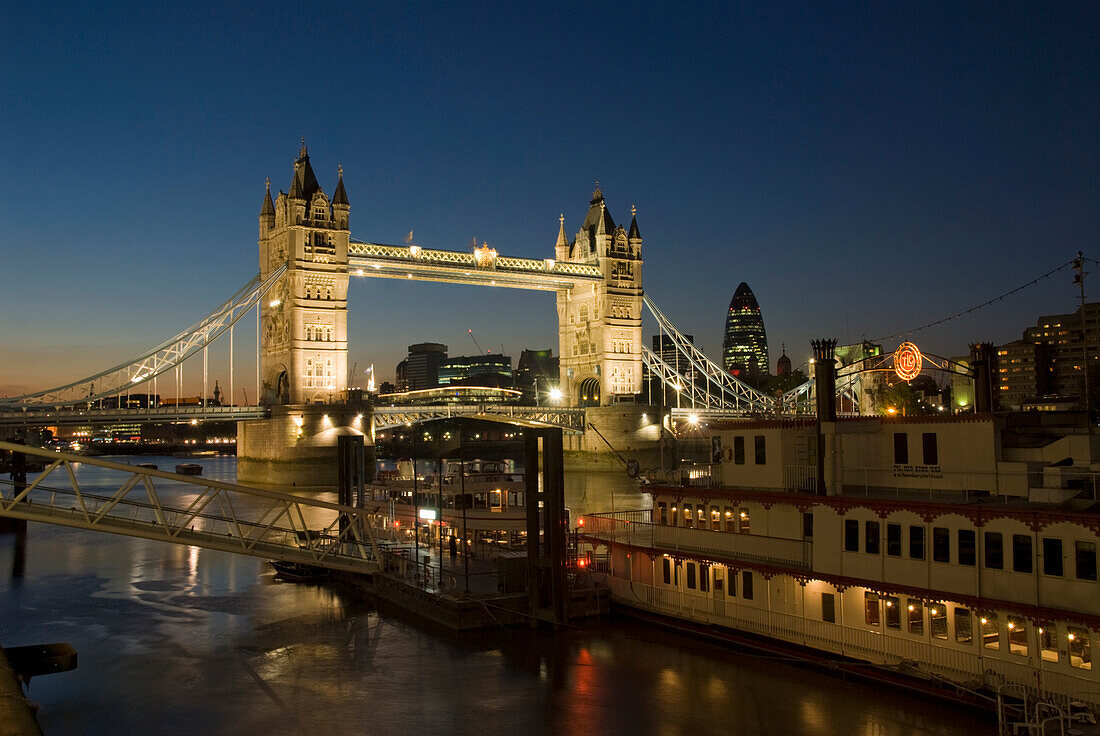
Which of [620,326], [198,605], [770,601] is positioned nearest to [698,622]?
[770,601]

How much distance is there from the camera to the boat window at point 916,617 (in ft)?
66.2

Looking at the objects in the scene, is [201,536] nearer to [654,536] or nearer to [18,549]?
[654,536]

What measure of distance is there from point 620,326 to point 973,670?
8246 centimetres

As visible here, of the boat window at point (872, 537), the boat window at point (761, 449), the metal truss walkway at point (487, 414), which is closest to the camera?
the boat window at point (872, 537)

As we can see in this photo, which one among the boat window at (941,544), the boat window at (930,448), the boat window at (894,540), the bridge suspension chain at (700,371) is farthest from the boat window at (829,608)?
the bridge suspension chain at (700,371)

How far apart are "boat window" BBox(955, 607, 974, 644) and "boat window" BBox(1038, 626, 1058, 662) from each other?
1.42 meters

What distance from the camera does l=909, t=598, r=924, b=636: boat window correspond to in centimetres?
2017

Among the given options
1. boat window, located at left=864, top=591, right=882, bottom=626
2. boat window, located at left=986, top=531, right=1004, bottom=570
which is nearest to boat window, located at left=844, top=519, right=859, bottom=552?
boat window, located at left=864, top=591, right=882, bottom=626

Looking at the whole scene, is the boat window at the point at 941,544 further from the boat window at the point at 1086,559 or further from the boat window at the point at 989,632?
the boat window at the point at 1086,559

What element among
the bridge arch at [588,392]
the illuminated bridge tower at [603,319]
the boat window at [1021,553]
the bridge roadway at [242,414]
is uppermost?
the illuminated bridge tower at [603,319]

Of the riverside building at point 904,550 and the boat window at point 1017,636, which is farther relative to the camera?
the boat window at point 1017,636

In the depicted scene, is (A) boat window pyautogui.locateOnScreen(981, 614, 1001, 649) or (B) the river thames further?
(B) the river thames

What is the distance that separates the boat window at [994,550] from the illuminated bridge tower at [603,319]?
80.2 metres

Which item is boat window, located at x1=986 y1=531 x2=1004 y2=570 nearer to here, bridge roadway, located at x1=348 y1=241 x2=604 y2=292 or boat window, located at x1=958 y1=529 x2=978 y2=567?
boat window, located at x1=958 y1=529 x2=978 y2=567
